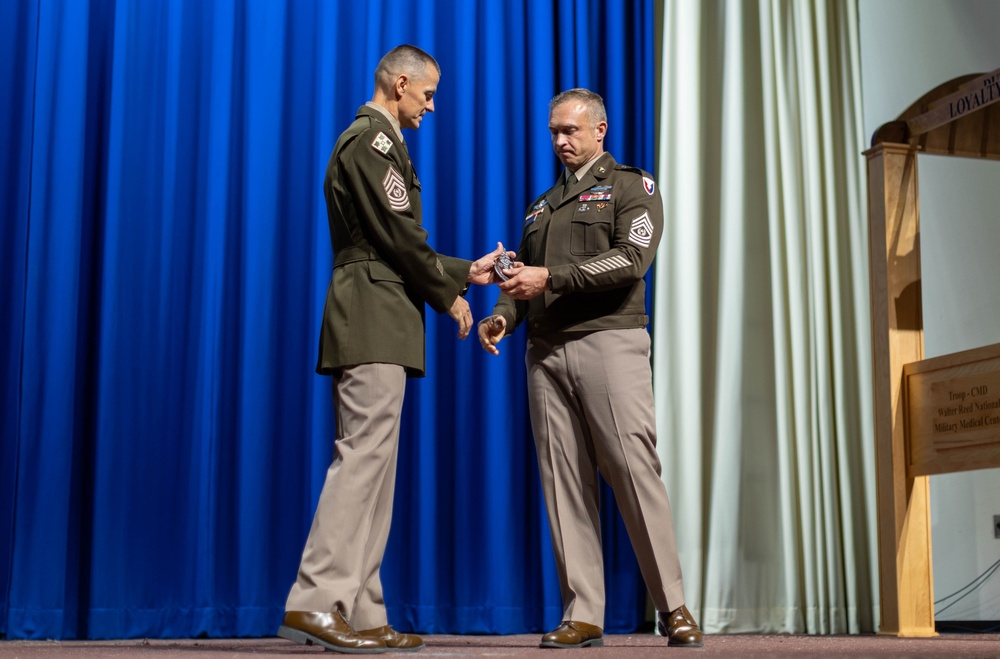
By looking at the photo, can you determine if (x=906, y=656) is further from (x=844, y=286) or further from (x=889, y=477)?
(x=844, y=286)

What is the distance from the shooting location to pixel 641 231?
8.05 feet

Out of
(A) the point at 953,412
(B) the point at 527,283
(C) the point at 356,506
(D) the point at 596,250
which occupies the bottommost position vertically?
(C) the point at 356,506

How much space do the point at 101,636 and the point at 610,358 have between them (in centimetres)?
171

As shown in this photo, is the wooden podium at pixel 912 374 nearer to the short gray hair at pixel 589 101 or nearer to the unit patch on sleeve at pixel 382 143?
the short gray hair at pixel 589 101

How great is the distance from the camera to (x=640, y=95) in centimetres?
355

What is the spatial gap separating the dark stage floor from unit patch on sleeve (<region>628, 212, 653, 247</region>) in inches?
36.9

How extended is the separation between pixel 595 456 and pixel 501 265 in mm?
525

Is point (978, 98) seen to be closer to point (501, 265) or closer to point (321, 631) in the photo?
point (501, 265)

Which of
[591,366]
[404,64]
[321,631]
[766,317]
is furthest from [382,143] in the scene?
[766,317]

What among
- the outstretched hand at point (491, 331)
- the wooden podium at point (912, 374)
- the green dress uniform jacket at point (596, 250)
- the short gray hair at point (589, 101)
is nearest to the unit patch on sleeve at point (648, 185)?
the green dress uniform jacket at point (596, 250)

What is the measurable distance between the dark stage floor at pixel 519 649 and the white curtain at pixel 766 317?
468 millimetres

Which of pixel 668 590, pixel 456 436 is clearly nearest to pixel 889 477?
pixel 668 590

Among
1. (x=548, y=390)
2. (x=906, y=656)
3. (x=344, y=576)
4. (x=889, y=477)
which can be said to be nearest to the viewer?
(x=906, y=656)

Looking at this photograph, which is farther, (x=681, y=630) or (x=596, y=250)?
(x=596, y=250)
